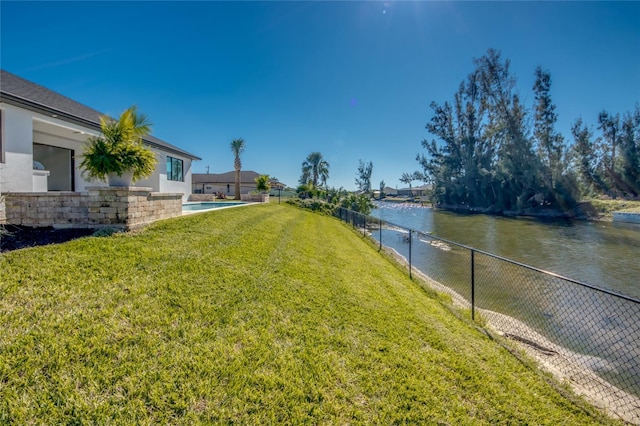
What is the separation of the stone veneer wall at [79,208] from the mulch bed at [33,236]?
5.5 inches

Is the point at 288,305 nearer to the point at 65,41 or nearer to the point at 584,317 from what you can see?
the point at 584,317

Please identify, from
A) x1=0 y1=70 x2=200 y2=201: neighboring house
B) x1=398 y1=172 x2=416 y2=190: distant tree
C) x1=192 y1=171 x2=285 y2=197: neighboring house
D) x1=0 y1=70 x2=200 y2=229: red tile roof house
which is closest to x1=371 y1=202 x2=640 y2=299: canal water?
x1=0 y1=70 x2=200 y2=229: red tile roof house

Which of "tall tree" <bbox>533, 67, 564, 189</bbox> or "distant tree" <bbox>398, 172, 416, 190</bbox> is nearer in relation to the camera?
"tall tree" <bbox>533, 67, 564, 189</bbox>

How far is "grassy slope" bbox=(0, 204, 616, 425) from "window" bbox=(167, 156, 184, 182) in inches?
488

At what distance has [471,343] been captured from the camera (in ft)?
11.6

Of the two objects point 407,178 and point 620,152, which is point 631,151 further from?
point 407,178

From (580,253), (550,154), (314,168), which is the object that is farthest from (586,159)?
(314,168)

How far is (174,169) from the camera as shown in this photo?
1593cm

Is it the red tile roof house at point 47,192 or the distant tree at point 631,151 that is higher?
the distant tree at point 631,151

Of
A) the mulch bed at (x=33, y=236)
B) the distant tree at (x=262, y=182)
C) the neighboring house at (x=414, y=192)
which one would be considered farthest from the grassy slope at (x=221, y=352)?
the neighboring house at (x=414, y=192)

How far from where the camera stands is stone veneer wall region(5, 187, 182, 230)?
Answer: 16.6 ft

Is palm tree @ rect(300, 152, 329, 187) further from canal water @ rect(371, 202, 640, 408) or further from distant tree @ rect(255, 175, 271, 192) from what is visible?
canal water @ rect(371, 202, 640, 408)

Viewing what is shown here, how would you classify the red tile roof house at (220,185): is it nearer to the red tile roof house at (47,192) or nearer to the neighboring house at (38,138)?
the neighboring house at (38,138)

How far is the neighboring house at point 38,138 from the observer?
19.8 ft
